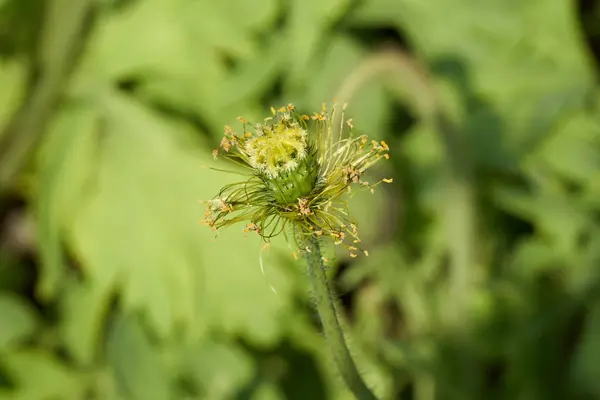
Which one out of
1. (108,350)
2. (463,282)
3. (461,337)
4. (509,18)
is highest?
(509,18)

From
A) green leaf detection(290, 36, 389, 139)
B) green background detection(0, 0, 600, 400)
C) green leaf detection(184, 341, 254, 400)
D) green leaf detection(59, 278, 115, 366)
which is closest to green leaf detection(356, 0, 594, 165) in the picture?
green background detection(0, 0, 600, 400)

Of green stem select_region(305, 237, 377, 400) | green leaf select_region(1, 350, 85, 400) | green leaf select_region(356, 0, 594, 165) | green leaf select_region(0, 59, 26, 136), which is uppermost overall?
green leaf select_region(0, 59, 26, 136)

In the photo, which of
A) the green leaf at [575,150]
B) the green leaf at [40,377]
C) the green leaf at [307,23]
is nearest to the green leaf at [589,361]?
the green leaf at [575,150]

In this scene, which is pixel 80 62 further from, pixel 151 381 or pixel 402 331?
pixel 402 331

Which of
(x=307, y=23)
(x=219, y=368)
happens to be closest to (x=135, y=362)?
(x=219, y=368)

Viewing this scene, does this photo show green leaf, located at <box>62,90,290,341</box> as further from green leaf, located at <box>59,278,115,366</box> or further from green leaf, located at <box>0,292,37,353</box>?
green leaf, located at <box>0,292,37,353</box>

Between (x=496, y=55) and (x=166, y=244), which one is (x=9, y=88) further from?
(x=496, y=55)

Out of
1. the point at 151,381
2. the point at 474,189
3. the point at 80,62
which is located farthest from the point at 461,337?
the point at 80,62
